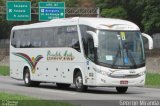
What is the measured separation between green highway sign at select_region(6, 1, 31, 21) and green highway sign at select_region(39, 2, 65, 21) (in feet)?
4.17

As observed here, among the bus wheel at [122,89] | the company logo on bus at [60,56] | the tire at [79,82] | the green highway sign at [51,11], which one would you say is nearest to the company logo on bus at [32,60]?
the company logo on bus at [60,56]

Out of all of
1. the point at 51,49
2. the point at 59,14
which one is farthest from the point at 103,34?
the point at 59,14

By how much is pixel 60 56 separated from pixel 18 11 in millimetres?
24617

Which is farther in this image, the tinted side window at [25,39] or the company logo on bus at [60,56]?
the tinted side window at [25,39]

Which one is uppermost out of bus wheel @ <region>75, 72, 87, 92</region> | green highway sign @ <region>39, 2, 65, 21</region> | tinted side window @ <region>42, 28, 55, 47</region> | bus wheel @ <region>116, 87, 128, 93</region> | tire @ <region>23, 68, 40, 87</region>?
tinted side window @ <region>42, 28, 55, 47</region>

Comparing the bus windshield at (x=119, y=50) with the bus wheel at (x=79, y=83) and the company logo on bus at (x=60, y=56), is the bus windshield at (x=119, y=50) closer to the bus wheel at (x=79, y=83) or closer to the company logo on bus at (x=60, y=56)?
the bus wheel at (x=79, y=83)

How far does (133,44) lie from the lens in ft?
83.5

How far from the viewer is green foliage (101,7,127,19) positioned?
6172 centimetres

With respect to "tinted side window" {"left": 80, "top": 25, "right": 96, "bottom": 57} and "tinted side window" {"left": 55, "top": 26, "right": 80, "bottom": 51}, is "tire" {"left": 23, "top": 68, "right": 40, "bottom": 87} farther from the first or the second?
"tinted side window" {"left": 80, "top": 25, "right": 96, "bottom": 57}

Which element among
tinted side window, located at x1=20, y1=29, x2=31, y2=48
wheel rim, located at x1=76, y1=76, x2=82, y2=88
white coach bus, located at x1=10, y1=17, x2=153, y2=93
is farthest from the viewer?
tinted side window, located at x1=20, y1=29, x2=31, y2=48

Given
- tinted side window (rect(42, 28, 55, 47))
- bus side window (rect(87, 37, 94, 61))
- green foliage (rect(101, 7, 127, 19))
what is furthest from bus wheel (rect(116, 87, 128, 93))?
green foliage (rect(101, 7, 127, 19))

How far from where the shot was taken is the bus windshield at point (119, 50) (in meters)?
24.9

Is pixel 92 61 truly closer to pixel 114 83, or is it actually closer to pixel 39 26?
pixel 114 83

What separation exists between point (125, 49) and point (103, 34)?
116cm
